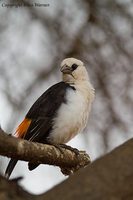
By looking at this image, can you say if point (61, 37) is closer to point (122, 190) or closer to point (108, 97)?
point (108, 97)

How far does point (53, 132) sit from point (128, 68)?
44.9 inches

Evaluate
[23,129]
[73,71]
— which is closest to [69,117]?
[23,129]

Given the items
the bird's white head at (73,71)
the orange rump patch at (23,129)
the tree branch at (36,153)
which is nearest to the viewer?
the tree branch at (36,153)

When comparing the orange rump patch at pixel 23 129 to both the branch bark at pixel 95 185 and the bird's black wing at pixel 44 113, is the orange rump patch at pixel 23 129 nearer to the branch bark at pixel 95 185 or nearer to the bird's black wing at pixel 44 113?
the bird's black wing at pixel 44 113

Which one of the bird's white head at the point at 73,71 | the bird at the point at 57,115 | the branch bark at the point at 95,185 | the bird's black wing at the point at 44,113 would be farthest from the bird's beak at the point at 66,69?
the branch bark at the point at 95,185

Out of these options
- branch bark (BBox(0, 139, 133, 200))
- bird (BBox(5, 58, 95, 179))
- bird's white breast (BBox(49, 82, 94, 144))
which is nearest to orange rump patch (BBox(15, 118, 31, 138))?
bird (BBox(5, 58, 95, 179))

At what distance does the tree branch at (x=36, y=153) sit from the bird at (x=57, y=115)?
116cm

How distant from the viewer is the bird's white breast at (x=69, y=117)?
11.4 ft

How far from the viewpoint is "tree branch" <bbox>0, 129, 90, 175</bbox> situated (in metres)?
1.20

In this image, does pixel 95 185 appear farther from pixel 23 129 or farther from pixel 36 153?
pixel 23 129

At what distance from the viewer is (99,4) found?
406 cm

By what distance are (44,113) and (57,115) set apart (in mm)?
102

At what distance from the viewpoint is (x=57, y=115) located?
345 centimetres

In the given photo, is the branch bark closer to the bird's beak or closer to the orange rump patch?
the orange rump patch
